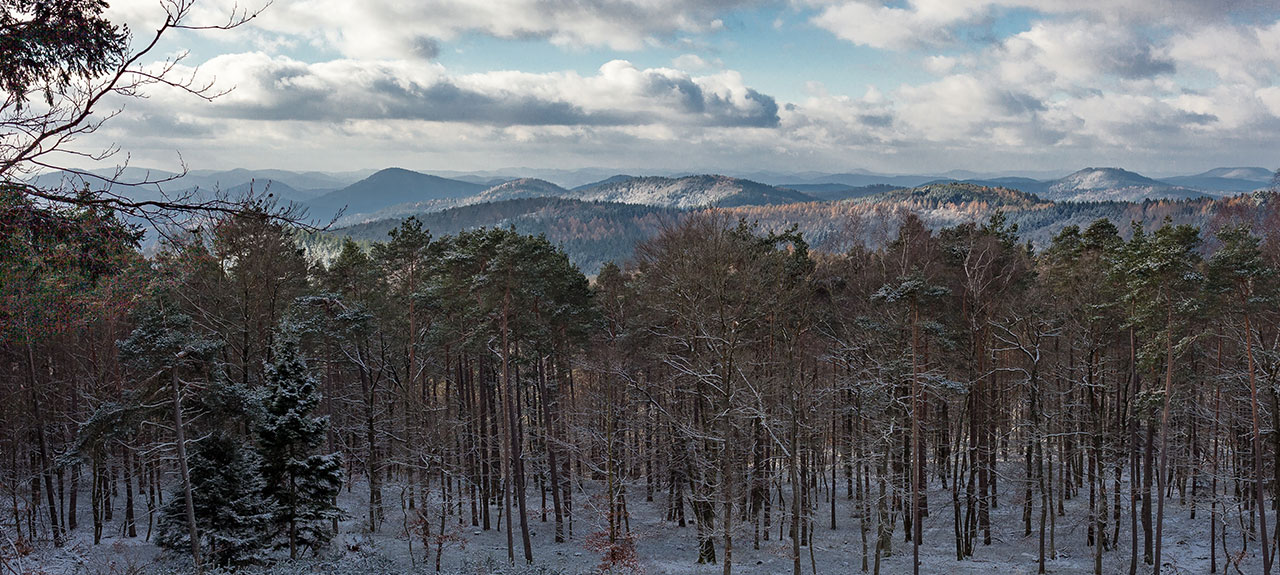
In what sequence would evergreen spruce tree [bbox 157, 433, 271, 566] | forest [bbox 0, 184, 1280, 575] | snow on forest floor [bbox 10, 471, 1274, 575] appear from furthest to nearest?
snow on forest floor [bbox 10, 471, 1274, 575], forest [bbox 0, 184, 1280, 575], evergreen spruce tree [bbox 157, 433, 271, 566]

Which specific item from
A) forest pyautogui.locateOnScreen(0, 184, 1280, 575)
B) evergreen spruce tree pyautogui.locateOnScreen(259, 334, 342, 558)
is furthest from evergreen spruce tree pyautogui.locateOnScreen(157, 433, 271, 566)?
evergreen spruce tree pyautogui.locateOnScreen(259, 334, 342, 558)

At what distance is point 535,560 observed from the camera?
2478 centimetres

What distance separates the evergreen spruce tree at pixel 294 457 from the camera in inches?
770

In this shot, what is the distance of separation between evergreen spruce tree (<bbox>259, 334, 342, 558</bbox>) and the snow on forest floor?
142cm

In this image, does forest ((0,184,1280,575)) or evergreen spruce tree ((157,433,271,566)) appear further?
forest ((0,184,1280,575))

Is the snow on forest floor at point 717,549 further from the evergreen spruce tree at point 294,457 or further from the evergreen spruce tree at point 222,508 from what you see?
the evergreen spruce tree at point 294,457

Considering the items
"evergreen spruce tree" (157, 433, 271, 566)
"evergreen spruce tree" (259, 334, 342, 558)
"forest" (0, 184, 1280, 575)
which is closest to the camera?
"evergreen spruce tree" (157, 433, 271, 566)

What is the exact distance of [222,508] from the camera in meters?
18.4

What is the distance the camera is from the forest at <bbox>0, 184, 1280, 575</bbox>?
18.7m

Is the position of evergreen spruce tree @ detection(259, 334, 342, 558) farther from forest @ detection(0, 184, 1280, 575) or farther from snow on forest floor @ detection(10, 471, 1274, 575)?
snow on forest floor @ detection(10, 471, 1274, 575)

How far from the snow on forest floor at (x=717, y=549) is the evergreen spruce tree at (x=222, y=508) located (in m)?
1.06

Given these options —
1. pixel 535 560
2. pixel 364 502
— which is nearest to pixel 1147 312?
pixel 535 560

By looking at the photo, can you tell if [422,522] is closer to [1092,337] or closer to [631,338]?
[631,338]

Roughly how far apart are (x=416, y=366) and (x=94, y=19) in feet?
75.7
